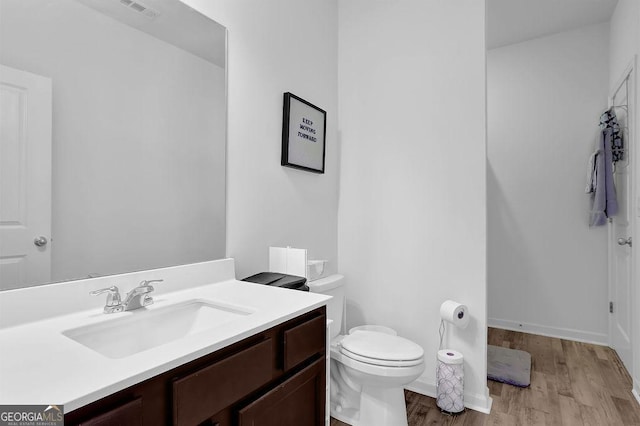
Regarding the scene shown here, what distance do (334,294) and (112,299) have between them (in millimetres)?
1249

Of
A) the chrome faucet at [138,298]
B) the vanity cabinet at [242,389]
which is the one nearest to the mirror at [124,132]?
the chrome faucet at [138,298]

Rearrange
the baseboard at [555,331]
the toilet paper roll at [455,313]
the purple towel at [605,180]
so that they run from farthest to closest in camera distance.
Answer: the baseboard at [555,331] < the purple towel at [605,180] < the toilet paper roll at [455,313]

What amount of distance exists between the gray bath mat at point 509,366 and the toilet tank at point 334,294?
1.16 meters

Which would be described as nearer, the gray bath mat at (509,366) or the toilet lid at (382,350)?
the toilet lid at (382,350)

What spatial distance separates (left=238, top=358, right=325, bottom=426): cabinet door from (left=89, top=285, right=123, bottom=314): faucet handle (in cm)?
52

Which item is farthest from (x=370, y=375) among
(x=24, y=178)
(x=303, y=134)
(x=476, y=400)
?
(x=24, y=178)


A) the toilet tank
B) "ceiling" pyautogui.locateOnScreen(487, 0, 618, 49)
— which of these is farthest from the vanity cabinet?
"ceiling" pyautogui.locateOnScreen(487, 0, 618, 49)

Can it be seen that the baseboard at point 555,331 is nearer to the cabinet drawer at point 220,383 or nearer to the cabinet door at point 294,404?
the cabinet door at point 294,404

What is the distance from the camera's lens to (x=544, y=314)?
127 inches

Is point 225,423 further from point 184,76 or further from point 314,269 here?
point 184,76

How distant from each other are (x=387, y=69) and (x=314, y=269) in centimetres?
146

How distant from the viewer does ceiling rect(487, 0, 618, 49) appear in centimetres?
271

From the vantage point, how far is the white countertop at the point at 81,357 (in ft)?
1.95

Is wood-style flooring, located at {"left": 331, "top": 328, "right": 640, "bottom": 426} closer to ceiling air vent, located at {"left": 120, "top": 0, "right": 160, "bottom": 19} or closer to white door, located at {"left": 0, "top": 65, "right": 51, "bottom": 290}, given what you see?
white door, located at {"left": 0, "top": 65, "right": 51, "bottom": 290}
